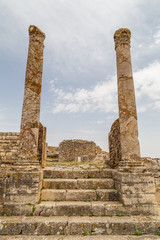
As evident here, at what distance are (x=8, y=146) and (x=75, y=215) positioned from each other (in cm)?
484

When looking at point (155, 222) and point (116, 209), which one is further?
point (116, 209)

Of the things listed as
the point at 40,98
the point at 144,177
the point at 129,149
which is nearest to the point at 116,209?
the point at 144,177

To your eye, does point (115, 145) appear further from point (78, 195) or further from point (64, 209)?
point (64, 209)

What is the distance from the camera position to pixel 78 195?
4582 millimetres

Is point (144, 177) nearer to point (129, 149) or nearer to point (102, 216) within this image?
point (129, 149)

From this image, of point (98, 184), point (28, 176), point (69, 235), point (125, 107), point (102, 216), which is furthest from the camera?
point (125, 107)

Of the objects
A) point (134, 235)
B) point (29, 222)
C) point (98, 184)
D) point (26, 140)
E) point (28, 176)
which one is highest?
point (26, 140)

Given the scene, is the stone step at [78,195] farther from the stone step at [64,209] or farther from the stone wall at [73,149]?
the stone wall at [73,149]

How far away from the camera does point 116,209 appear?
4141 millimetres

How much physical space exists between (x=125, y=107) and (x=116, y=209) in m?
3.11

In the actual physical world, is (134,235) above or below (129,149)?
below

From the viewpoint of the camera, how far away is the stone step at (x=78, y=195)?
4.56 metres

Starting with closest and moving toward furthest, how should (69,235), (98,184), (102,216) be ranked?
(69,235)
(102,216)
(98,184)

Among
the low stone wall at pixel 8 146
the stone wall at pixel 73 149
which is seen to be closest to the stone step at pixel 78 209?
the low stone wall at pixel 8 146
